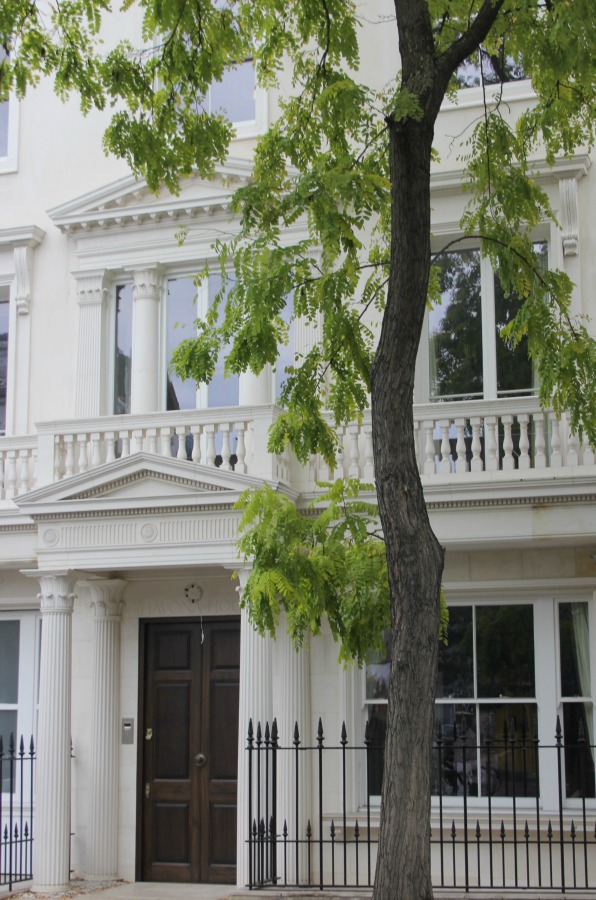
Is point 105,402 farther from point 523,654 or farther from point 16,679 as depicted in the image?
point 523,654

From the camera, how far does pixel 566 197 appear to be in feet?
44.0

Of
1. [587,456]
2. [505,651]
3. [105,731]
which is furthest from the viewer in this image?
[105,731]

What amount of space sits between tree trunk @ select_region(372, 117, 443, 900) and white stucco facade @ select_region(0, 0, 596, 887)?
4.72 meters

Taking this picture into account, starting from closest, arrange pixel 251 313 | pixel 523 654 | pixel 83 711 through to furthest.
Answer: pixel 251 313, pixel 523 654, pixel 83 711

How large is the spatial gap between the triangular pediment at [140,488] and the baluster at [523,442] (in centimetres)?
262

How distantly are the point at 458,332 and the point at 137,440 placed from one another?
3.78 meters

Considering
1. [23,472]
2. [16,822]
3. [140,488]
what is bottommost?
[16,822]

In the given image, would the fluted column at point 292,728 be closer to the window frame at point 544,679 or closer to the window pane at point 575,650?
the window frame at point 544,679

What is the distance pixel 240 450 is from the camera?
13.0m

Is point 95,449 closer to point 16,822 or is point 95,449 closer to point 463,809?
point 16,822

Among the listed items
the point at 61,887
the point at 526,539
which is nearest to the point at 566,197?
the point at 526,539

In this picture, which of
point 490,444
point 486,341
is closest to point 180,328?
point 486,341

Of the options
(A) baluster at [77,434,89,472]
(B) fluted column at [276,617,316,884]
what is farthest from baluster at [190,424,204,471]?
(B) fluted column at [276,617,316,884]

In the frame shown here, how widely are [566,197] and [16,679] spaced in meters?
8.62
